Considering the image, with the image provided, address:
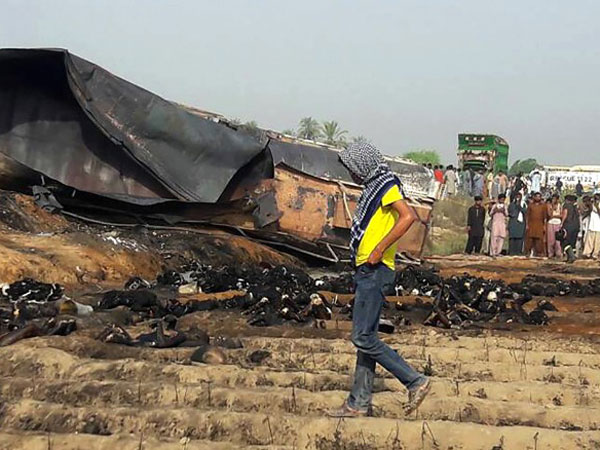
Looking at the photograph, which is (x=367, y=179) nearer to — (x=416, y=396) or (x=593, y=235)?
(x=416, y=396)

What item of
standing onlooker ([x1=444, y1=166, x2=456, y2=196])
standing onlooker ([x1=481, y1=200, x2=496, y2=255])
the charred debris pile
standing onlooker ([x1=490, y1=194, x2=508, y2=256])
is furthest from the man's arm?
standing onlooker ([x1=444, y1=166, x2=456, y2=196])

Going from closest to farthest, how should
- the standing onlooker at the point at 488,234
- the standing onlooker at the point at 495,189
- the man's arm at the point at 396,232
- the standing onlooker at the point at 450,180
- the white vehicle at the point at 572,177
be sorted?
the man's arm at the point at 396,232, the standing onlooker at the point at 488,234, the standing onlooker at the point at 495,189, the standing onlooker at the point at 450,180, the white vehicle at the point at 572,177

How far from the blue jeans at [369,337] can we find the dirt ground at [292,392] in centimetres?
21

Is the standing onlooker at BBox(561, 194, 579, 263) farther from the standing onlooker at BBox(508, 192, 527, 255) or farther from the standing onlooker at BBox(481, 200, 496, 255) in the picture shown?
the standing onlooker at BBox(481, 200, 496, 255)

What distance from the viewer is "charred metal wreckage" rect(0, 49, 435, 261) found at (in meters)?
11.9

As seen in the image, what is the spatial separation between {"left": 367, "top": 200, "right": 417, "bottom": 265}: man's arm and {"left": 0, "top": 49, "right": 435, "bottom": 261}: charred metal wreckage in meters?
8.10

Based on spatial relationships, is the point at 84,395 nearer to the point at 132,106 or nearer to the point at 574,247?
the point at 132,106

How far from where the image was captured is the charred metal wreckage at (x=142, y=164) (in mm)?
11930

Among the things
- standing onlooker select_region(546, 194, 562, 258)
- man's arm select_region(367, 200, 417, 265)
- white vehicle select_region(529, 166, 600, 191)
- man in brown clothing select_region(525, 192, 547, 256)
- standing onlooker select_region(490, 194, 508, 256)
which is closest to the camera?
man's arm select_region(367, 200, 417, 265)

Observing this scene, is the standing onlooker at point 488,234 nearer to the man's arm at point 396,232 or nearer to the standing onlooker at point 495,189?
the standing onlooker at point 495,189

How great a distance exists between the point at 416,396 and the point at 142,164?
8518 millimetres

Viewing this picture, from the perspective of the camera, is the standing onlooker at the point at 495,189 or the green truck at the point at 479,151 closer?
the standing onlooker at the point at 495,189

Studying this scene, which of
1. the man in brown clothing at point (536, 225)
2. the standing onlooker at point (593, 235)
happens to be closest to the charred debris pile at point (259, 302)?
the man in brown clothing at point (536, 225)

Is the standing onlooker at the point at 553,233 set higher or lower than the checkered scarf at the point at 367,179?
higher
